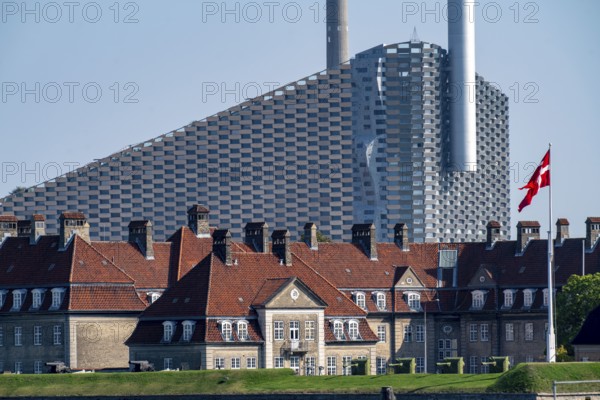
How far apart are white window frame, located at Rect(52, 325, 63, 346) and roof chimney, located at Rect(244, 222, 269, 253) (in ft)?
57.3

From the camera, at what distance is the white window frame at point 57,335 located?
163750 mm

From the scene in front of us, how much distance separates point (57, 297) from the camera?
164375 millimetres

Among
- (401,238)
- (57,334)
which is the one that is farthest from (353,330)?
(57,334)

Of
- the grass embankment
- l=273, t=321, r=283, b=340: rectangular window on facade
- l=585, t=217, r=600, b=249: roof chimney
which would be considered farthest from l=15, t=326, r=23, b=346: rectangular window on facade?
the grass embankment

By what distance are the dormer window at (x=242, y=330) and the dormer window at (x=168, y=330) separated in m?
4.83

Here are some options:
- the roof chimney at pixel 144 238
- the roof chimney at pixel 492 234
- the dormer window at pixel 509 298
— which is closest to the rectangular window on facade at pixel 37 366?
the roof chimney at pixel 144 238

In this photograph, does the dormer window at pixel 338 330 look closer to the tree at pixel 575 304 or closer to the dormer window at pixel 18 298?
the tree at pixel 575 304

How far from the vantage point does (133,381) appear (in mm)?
140625

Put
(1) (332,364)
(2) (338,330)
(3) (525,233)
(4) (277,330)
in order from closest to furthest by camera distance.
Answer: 1. (4) (277,330)
2. (1) (332,364)
3. (2) (338,330)
4. (3) (525,233)

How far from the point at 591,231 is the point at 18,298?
46376mm

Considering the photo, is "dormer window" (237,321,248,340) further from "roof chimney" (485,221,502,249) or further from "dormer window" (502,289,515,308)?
"roof chimney" (485,221,502,249)

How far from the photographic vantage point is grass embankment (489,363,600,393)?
411ft

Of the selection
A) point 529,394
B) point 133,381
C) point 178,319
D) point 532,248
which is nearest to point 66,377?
point 133,381

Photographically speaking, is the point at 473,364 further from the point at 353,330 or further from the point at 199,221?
the point at 199,221
